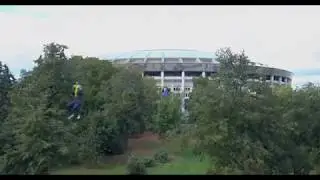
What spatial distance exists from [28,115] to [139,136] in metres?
14.1

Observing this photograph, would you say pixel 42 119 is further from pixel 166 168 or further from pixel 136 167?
pixel 166 168

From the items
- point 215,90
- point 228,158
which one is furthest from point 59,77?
point 228,158

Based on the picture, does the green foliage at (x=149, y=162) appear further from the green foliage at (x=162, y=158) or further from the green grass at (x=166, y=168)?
the green foliage at (x=162, y=158)

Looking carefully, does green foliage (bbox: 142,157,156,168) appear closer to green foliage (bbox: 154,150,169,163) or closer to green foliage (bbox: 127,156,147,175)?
green foliage (bbox: 154,150,169,163)

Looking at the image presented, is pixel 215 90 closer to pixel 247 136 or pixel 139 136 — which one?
pixel 247 136

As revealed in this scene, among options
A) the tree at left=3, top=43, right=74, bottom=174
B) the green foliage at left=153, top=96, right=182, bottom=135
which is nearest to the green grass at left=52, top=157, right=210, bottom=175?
the tree at left=3, top=43, right=74, bottom=174

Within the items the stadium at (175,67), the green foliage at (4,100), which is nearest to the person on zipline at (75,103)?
the green foliage at (4,100)

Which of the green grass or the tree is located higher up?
the tree

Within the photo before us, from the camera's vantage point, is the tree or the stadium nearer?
the tree

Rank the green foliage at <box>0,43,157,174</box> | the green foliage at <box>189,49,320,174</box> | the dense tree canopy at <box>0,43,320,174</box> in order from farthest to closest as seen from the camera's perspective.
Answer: the green foliage at <box>0,43,157,174</box> → the dense tree canopy at <box>0,43,320,174</box> → the green foliage at <box>189,49,320,174</box>

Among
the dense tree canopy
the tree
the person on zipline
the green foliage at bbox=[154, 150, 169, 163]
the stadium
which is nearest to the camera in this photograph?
the dense tree canopy

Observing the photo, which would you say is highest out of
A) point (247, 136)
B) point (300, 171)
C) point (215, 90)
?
point (215, 90)

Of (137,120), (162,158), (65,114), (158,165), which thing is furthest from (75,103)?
(137,120)

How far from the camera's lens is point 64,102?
20516 millimetres
